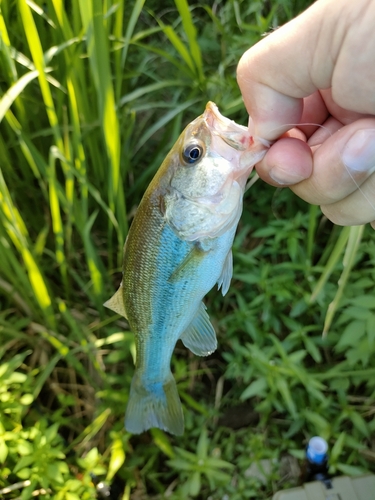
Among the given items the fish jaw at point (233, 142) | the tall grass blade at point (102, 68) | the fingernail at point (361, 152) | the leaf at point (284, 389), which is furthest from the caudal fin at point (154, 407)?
the fingernail at point (361, 152)

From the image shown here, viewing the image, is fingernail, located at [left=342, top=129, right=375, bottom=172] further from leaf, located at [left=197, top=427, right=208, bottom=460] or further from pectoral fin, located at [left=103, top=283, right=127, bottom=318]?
leaf, located at [left=197, top=427, right=208, bottom=460]

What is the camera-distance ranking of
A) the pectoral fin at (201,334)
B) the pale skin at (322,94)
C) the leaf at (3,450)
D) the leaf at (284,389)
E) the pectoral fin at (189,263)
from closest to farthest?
the pale skin at (322,94) → the pectoral fin at (189,263) → the pectoral fin at (201,334) → the leaf at (3,450) → the leaf at (284,389)

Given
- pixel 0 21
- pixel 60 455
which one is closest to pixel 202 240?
pixel 0 21

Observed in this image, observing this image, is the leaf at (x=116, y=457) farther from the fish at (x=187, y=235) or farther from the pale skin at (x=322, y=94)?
the pale skin at (x=322, y=94)

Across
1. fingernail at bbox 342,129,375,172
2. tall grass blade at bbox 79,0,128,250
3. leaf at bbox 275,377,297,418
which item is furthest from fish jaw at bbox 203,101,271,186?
leaf at bbox 275,377,297,418

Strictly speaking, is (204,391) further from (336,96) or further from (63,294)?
(336,96)

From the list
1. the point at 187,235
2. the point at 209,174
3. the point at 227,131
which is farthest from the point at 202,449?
the point at 227,131

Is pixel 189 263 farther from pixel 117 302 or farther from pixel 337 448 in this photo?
pixel 337 448
